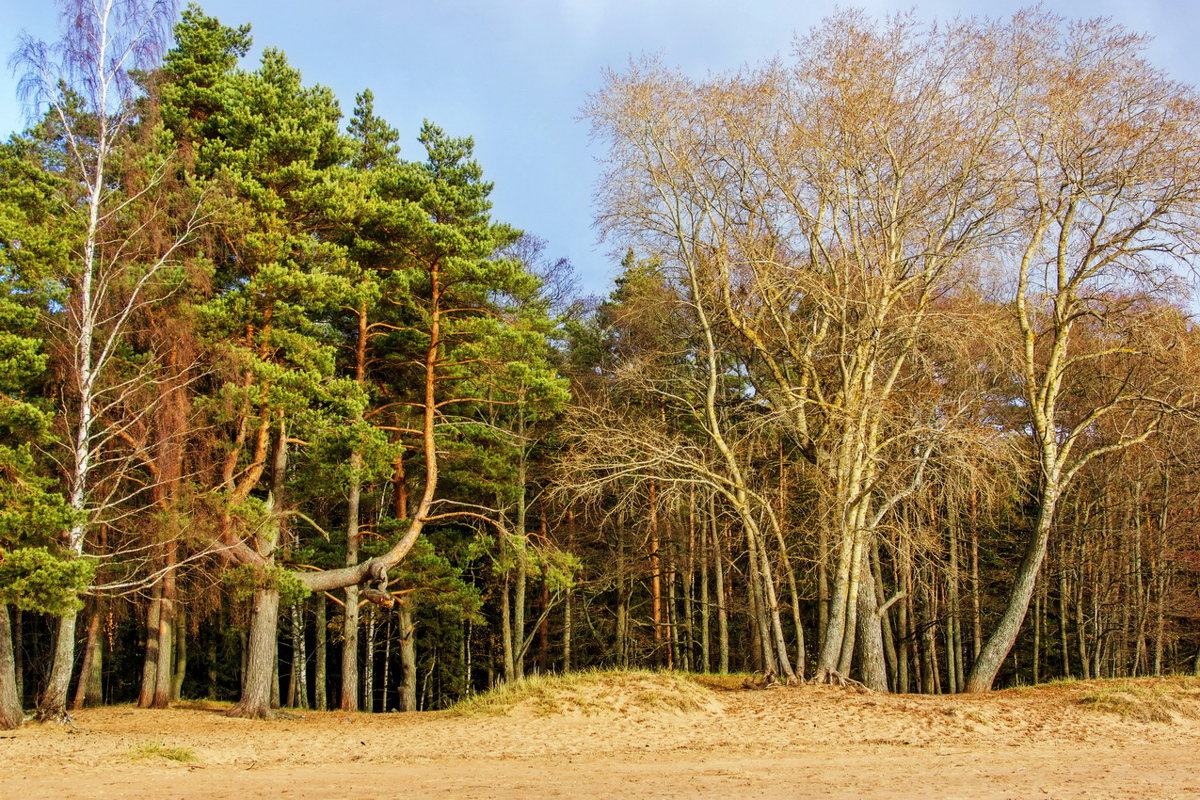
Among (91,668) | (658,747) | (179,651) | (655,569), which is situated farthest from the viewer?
(655,569)

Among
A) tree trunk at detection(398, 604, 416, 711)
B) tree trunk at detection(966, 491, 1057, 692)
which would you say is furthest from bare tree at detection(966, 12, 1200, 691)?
tree trunk at detection(398, 604, 416, 711)

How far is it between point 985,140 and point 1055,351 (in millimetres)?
3999

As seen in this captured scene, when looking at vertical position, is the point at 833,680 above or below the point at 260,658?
below

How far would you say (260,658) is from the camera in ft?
48.9

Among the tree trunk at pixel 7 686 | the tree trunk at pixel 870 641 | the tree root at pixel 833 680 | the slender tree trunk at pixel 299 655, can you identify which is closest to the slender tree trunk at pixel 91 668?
the slender tree trunk at pixel 299 655

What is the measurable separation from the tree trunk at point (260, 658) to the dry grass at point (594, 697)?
3.38m

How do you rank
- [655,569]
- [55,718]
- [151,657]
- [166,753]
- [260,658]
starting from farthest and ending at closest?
[655,569]
[151,657]
[260,658]
[55,718]
[166,753]

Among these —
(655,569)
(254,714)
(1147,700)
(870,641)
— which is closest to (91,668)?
(254,714)

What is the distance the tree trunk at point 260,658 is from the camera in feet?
48.8

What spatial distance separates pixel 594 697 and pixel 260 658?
585 cm

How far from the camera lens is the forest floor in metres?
8.09

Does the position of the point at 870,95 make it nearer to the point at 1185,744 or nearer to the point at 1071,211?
the point at 1071,211

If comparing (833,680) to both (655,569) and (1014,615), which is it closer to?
(1014,615)

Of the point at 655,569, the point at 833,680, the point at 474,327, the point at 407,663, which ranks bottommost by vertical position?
the point at 407,663
